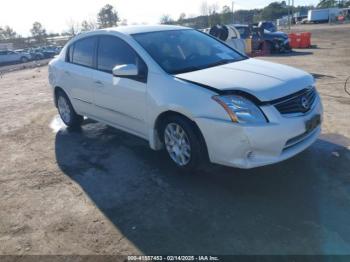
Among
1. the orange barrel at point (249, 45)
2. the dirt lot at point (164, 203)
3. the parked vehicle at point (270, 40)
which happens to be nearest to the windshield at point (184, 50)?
the dirt lot at point (164, 203)

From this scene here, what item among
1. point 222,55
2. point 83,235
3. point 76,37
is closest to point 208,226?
point 83,235

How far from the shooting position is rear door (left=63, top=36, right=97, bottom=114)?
5.62 meters

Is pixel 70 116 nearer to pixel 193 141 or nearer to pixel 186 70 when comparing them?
pixel 186 70

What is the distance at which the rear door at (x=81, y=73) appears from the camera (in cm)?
562

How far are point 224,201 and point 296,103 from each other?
1341 mm

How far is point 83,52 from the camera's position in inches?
231

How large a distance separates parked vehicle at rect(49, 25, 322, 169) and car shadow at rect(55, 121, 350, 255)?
0.35m

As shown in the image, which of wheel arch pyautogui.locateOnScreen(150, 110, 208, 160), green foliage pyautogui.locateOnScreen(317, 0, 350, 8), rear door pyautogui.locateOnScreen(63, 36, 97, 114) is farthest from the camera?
green foliage pyautogui.locateOnScreen(317, 0, 350, 8)

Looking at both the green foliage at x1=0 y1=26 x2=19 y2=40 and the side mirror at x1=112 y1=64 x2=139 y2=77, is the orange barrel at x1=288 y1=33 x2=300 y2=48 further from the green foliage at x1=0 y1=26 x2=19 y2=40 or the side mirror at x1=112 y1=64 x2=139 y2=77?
the green foliage at x1=0 y1=26 x2=19 y2=40

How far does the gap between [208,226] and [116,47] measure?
2.94 metres

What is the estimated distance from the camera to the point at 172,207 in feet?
12.2

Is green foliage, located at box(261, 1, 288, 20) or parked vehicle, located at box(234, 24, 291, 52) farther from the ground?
green foliage, located at box(261, 1, 288, 20)

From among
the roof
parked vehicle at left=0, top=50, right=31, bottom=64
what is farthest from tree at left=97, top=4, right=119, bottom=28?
the roof

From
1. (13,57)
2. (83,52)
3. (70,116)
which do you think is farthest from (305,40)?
(13,57)
